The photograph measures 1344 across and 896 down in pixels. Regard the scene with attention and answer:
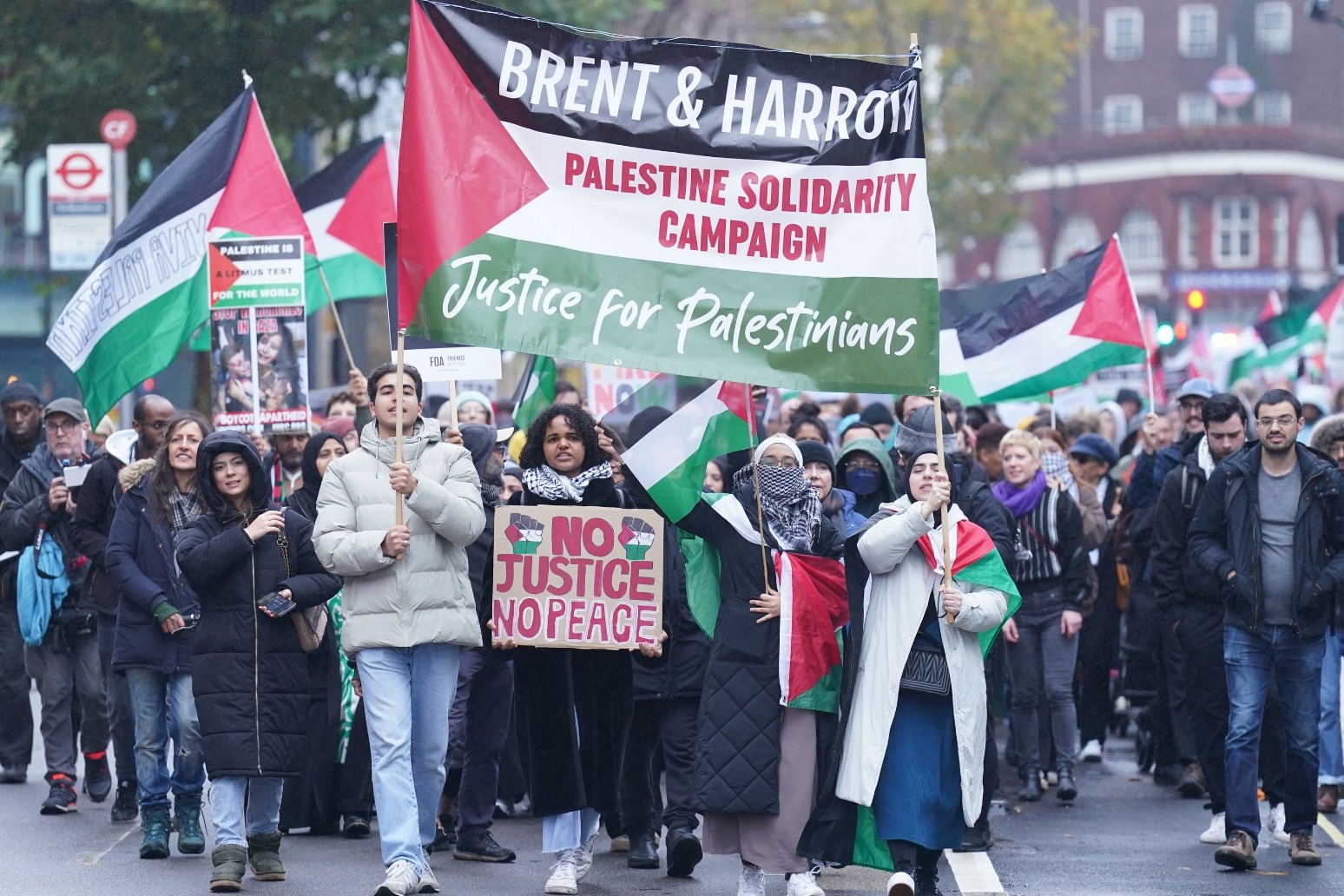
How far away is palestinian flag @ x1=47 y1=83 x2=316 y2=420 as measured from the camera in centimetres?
1100

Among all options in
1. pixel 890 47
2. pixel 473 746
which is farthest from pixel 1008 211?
pixel 473 746

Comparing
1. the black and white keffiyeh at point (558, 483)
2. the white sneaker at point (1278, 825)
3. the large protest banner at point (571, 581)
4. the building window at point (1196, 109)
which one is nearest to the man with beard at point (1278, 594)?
the white sneaker at point (1278, 825)

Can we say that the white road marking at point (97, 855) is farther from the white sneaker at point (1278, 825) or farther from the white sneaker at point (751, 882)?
the white sneaker at point (1278, 825)

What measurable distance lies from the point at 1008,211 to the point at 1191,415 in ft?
123

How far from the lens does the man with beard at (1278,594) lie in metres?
9.12

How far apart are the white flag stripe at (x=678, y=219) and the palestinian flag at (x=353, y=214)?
5690 millimetres

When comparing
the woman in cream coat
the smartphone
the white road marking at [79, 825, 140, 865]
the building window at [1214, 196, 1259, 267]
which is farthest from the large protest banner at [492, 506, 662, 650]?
the building window at [1214, 196, 1259, 267]

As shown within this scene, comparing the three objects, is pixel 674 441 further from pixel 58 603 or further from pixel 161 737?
pixel 58 603

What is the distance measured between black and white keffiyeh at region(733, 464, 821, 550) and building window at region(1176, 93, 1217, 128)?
242 ft

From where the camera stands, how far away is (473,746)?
942 centimetres

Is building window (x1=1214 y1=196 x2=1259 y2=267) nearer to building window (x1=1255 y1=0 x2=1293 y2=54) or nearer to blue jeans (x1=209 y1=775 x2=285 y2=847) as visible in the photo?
building window (x1=1255 y1=0 x2=1293 y2=54)

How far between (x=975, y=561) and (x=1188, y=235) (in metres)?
68.3

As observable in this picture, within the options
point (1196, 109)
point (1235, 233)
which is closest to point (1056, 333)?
point (1235, 233)

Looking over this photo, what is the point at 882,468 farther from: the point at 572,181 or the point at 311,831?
the point at 311,831
